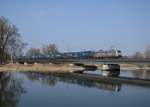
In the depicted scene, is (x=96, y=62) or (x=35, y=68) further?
(x=35, y=68)

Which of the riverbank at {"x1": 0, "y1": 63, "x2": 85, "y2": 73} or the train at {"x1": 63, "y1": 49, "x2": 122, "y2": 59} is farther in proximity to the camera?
the train at {"x1": 63, "y1": 49, "x2": 122, "y2": 59}

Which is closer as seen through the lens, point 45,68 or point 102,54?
point 45,68

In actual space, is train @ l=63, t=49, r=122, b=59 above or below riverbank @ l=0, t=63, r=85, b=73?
above

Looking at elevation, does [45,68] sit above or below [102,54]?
below

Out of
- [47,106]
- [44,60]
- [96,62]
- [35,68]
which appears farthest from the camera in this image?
[44,60]

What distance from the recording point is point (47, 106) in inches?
1272

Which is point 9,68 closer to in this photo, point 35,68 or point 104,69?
point 35,68

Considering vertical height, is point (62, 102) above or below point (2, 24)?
below

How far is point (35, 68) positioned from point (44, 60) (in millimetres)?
17303

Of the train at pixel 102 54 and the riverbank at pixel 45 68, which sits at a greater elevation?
the train at pixel 102 54

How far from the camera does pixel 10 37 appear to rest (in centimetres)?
11212

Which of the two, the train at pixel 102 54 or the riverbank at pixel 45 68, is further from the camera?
the train at pixel 102 54

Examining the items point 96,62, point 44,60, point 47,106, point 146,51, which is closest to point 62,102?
point 47,106

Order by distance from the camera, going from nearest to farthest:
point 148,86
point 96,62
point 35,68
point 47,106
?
point 47,106, point 148,86, point 96,62, point 35,68
